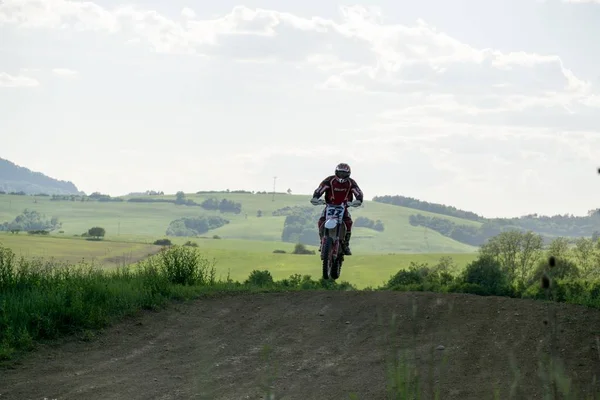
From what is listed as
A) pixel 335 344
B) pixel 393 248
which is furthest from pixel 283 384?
pixel 393 248

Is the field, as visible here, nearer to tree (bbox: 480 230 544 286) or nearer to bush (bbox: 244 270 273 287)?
bush (bbox: 244 270 273 287)

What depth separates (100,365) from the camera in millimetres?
13727

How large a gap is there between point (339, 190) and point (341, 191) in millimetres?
55

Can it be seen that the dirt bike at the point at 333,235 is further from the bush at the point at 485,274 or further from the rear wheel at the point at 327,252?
the bush at the point at 485,274

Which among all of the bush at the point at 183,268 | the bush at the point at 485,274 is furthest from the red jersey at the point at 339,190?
the bush at the point at 485,274

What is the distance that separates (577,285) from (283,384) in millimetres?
10568

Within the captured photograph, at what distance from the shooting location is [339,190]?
64.8ft

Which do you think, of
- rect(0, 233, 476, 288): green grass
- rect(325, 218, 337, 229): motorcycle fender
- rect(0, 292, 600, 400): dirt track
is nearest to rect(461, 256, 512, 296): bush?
rect(325, 218, 337, 229): motorcycle fender

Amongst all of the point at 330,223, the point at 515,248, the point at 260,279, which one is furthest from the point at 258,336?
the point at 515,248

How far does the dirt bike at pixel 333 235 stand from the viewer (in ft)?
63.5

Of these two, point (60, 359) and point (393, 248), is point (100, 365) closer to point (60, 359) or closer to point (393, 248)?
point (60, 359)

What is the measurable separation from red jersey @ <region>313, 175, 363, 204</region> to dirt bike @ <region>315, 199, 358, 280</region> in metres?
0.20

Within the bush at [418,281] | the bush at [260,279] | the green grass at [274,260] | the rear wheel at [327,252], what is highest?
the rear wheel at [327,252]

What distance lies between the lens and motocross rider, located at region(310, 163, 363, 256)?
1973cm
